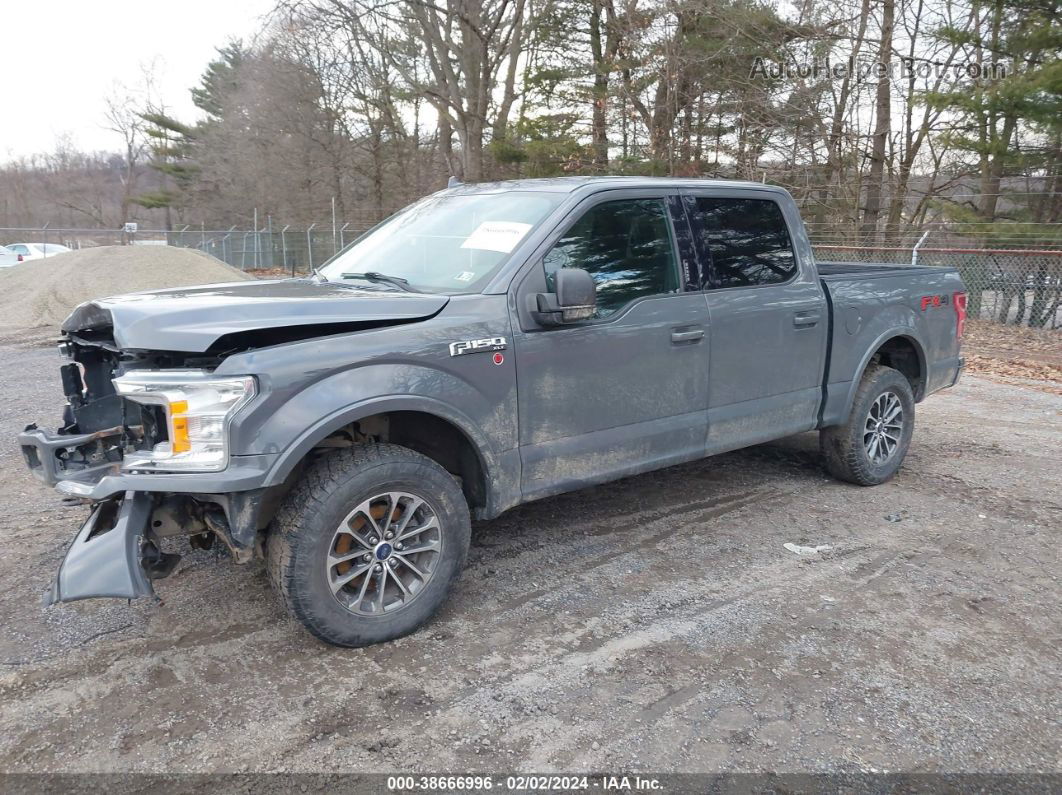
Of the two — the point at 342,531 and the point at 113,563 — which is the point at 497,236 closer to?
the point at 342,531

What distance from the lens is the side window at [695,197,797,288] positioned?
4.61m

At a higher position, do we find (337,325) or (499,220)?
(499,220)

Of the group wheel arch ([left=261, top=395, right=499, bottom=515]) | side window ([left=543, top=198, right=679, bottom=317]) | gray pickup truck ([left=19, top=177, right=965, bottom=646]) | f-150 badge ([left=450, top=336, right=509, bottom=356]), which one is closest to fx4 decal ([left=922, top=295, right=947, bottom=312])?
gray pickup truck ([left=19, top=177, right=965, bottom=646])

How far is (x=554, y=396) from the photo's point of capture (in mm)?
3844

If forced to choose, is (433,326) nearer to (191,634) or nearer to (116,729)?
(191,634)

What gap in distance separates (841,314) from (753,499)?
4.43 ft

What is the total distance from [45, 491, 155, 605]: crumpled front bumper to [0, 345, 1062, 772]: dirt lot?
448mm

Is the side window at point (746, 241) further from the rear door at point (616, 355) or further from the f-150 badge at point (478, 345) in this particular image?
the f-150 badge at point (478, 345)

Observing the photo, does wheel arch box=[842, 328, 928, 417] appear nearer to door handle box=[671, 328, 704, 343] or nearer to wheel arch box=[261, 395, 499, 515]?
door handle box=[671, 328, 704, 343]

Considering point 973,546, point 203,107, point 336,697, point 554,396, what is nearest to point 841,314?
point 973,546

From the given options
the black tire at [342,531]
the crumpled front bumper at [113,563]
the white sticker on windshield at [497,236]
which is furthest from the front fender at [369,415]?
the white sticker on windshield at [497,236]

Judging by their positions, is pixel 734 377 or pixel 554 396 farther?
pixel 734 377

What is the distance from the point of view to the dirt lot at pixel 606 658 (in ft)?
9.06

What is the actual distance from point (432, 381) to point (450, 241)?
108cm
